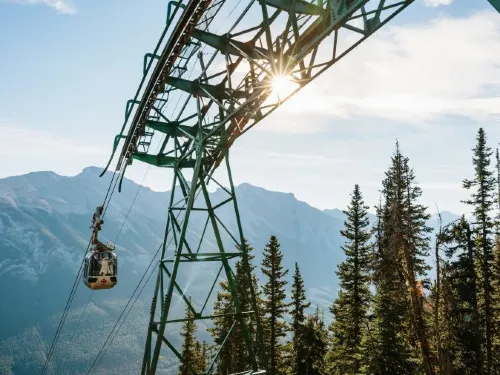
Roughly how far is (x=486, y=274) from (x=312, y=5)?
29030mm

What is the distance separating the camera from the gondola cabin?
15789 mm

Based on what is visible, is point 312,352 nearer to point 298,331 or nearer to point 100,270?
point 298,331

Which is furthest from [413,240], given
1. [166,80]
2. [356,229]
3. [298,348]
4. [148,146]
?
[166,80]

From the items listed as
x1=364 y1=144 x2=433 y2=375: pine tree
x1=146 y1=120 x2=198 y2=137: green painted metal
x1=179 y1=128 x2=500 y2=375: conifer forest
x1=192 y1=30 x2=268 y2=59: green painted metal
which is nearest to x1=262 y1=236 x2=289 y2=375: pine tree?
x1=179 y1=128 x2=500 y2=375: conifer forest

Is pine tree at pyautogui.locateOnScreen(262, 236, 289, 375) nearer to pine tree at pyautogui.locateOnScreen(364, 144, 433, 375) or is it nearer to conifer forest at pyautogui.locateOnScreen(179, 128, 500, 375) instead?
conifer forest at pyautogui.locateOnScreen(179, 128, 500, 375)

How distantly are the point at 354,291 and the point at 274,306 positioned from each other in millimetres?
7440

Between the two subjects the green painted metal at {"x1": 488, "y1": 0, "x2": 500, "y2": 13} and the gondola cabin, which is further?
the gondola cabin

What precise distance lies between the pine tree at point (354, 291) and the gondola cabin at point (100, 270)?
1815cm

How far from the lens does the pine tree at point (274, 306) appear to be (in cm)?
3253

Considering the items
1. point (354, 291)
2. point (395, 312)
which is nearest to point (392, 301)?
point (395, 312)

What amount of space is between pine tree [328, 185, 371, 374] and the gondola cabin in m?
18.2

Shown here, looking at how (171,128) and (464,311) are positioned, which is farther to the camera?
(464,311)

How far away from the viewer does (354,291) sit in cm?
2898

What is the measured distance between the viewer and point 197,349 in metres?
46.9
